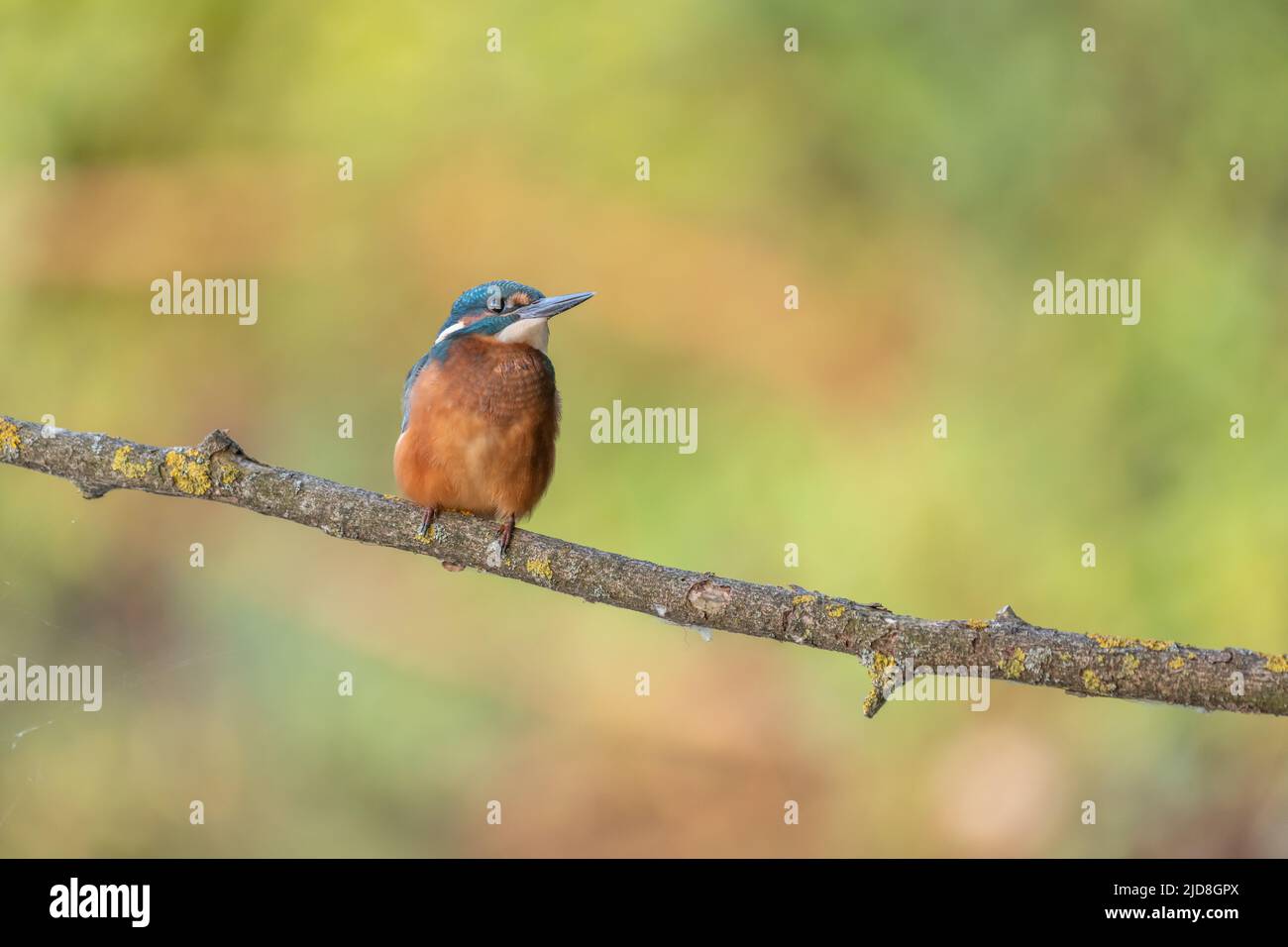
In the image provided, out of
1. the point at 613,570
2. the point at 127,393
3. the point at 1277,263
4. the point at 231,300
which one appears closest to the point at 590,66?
the point at 231,300

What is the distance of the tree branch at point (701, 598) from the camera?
214 cm

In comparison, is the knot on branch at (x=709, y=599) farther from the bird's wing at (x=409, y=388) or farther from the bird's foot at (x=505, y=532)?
the bird's wing at (x=409, y=388)

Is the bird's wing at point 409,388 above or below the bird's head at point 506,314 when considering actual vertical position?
below

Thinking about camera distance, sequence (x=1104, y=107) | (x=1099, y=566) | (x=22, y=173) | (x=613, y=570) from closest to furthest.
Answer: (x=613, y=570)
(x=1099, y=566)
(x=1104, y=107)
(x=22, y=173)

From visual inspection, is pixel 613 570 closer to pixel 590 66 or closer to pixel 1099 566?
pixel 1099 566

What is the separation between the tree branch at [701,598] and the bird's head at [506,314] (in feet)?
2.10

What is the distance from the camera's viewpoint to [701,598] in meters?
2.37

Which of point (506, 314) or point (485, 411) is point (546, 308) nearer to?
point (506, 314)

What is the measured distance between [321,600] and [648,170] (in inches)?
99.4

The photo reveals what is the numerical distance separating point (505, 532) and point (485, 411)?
536 mm

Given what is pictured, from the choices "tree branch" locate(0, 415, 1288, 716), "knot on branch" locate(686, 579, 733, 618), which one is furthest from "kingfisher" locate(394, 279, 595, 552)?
"knot on branch" locate(686, 579, 733, 618)

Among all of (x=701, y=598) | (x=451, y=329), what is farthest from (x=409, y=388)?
(x=701, y=598)

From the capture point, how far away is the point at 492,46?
6.25 meters

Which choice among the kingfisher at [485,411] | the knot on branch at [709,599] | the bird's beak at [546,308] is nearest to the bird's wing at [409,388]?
the kingfisher at [485,411]
